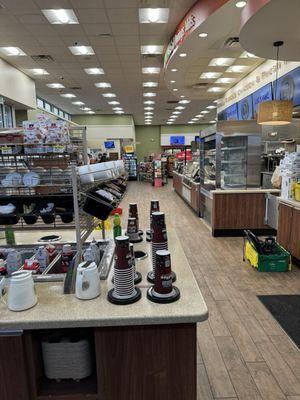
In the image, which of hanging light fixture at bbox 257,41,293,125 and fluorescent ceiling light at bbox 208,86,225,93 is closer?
hanging light fixture at bbox 257,41,293,125

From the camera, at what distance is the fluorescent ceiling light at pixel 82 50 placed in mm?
6406

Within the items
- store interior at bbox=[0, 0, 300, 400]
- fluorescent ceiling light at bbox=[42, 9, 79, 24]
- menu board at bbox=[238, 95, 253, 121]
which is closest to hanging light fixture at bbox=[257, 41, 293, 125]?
store interior at bbox=[0, 0, 300, 400]

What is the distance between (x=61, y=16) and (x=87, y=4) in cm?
72

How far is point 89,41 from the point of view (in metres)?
6.04

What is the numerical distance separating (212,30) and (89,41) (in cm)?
276

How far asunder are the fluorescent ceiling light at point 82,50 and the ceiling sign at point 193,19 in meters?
1.95

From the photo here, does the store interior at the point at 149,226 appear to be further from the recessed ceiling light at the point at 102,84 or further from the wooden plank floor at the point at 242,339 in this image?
the recessed ceiling light at the point at 102,84

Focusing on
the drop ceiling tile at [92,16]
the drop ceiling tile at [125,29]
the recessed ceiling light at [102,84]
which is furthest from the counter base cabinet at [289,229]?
the recessed ceiling light at [102,84]

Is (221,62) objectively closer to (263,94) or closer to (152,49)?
(263,94)

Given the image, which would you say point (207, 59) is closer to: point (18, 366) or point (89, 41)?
point (89, 41)

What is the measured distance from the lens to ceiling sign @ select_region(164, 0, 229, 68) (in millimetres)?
4098

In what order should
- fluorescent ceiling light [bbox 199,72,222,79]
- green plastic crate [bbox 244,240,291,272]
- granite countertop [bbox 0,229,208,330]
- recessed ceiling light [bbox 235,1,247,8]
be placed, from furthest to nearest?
fluorescent ceiling light [bbox 199,72,222,79] < green plastic crate [bbox 244,240,291,272] < recessed ceiling light [bbox 235,1,247,8] < granite countertop [bbox 0,229,208,330]

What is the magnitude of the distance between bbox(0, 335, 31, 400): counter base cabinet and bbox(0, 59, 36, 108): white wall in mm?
7327

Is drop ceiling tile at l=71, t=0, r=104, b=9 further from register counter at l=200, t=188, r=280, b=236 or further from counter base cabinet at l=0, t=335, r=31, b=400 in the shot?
counter base cabinet at l=0, t=335, r=31, b=400
